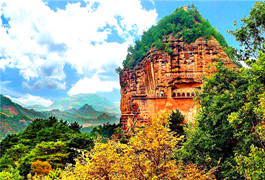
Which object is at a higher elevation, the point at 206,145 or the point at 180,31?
the point at 180,31

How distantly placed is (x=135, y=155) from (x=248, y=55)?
981cm

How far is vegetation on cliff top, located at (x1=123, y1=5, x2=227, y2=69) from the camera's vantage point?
88.2 feet

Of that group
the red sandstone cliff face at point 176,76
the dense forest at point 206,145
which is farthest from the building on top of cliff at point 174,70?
the dense forest at point 206,145

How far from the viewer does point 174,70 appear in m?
26.1

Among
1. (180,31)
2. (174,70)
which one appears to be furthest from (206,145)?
(180,31)

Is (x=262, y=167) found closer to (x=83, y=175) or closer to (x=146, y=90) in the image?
(x=83, y=175)

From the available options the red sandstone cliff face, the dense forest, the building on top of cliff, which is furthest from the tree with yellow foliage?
the red sandstone cliff face

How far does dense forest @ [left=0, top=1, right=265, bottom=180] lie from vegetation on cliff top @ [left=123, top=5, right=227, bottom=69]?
15529 millimetres

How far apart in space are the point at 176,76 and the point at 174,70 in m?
0.88

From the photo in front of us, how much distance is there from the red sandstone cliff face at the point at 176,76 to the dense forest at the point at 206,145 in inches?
490

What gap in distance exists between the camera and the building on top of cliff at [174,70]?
25125 mm

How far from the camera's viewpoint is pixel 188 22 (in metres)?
29.7

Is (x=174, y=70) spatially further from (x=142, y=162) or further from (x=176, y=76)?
(x=142, y=162)

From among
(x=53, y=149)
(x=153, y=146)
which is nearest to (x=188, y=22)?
(x=53, y=149)
